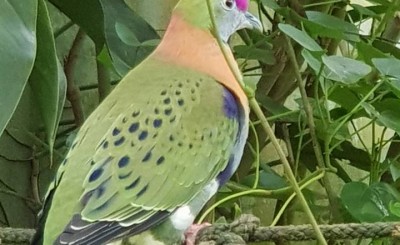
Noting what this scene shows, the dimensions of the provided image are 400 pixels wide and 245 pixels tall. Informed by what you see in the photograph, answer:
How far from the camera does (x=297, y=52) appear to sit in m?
1.24

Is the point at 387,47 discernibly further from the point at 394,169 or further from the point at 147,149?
the point at 147,149

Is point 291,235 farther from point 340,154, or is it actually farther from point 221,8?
point 340,154

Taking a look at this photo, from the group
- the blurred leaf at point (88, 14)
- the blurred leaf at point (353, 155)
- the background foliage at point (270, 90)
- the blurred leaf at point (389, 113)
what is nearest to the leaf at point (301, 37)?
the background foliage at point (270, 90)

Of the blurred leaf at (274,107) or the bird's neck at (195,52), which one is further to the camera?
the blurred leaf at (274,107)

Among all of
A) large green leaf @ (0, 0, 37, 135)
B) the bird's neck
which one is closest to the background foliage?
large green leaf @ (0, 0, 37, 135)

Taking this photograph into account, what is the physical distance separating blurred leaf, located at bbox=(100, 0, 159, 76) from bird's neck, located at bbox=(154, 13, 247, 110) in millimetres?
197

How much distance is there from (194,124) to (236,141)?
2.1 inches

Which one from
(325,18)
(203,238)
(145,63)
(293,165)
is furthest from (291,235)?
(293,165)

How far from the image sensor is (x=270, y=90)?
1.28m

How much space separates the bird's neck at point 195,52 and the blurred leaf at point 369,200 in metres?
0.25

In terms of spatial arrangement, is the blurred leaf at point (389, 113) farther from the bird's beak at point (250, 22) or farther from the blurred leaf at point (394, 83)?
the bird's beak at point (250, 22)

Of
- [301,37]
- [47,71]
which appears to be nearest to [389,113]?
[301,37]

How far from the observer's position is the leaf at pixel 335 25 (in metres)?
0.98

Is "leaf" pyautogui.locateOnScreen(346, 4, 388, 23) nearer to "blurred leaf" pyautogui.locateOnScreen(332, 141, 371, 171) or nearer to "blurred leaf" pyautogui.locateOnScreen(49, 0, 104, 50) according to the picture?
"blurred leaf" pyautogui.locateOnScreen(332, 141, 371, 171)
